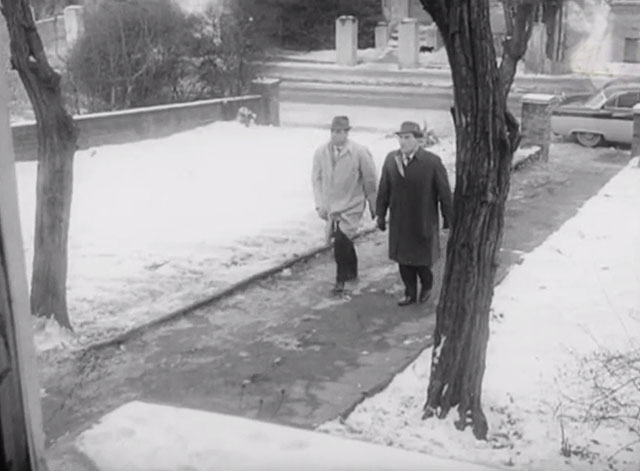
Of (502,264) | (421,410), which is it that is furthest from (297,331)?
(502,264)

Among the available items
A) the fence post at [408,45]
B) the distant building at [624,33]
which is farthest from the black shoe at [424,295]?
the distant building at [624,33]

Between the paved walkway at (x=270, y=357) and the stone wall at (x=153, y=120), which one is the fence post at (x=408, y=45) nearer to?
the stone wall at (x=153, y=120)

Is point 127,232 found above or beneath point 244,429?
beneath

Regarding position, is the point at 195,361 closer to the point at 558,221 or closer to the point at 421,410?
the point at 421,410

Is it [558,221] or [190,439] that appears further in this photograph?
[558,221]

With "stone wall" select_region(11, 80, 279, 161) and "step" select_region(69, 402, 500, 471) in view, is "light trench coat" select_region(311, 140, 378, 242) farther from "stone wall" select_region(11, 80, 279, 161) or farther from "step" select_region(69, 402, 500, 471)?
"step" select_region(69, 402, 500, 471)

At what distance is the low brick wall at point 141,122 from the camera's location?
14250mm

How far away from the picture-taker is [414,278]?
8430 mm

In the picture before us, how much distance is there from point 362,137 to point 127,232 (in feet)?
30.4

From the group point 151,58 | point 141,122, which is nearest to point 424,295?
point 141,122

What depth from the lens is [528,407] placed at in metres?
5.94

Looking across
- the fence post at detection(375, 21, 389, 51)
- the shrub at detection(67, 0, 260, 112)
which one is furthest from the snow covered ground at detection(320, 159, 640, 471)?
the fence post at detection(375, 21, 389, 51)

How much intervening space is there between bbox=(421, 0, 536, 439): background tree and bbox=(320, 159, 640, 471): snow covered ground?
22 centimetres

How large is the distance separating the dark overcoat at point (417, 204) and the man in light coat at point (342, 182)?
0.44 metres
